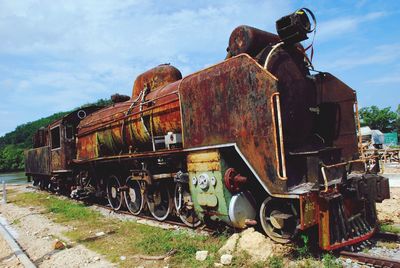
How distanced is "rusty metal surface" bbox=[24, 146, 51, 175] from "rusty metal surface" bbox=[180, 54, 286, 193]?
11.2 m

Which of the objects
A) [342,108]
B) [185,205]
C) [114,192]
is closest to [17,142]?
[114,192]

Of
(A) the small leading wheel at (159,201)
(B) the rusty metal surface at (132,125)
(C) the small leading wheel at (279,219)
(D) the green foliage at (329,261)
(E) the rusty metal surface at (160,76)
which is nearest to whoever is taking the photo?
(D) the green foliage at (329,261)

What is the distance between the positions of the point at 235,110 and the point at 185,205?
97.9 inches

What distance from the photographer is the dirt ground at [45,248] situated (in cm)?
534

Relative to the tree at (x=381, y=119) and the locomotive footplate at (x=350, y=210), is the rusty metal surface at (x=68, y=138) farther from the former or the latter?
the tree at (x=381, y=119)

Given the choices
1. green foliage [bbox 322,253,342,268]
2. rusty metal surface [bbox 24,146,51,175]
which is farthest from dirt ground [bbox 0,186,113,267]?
rusty metal surface [bbox 24,146,51,175]

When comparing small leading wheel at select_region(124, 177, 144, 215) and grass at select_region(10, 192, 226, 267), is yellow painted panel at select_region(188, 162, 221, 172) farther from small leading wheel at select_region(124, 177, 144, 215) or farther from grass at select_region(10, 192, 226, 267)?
small leading wheel at select_region(124, 177, 144, 215)

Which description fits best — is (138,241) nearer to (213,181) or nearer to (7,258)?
(213,181)

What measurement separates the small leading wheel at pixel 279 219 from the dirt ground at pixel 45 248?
2386 millimetres

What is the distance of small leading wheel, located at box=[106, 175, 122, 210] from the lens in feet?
31.7

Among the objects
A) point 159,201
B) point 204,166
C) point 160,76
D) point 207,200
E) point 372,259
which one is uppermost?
point 160,76

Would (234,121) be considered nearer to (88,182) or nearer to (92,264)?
(92,264)

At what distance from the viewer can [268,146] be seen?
462 centimetres

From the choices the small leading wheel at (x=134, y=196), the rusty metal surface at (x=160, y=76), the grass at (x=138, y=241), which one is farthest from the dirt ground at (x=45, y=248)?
the rusty metal surface at (x=160, y=76)
